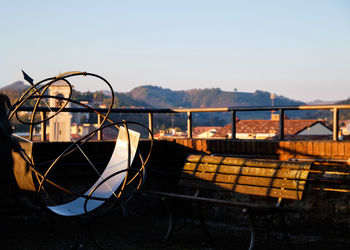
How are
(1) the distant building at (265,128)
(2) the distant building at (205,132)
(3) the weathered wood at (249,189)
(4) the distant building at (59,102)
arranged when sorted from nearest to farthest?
(3) the weathered wood at (249,189) → (4) the distant building at (59,102) → (1) the distant building at (265,128) → (2) the distant building at (205,132)

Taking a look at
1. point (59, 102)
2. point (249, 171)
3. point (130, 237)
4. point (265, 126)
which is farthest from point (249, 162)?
point (265, 126)

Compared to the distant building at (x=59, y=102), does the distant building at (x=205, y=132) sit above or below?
below

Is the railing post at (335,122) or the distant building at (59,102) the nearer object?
the railing post at (335,122)

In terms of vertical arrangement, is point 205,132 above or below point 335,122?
below

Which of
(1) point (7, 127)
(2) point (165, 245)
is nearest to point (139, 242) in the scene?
(2) point (165, 245)

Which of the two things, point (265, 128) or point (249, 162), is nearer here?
point (249, 162)

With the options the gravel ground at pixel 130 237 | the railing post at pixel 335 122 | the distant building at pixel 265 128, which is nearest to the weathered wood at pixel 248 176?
the gravel ground at pixel 130 237

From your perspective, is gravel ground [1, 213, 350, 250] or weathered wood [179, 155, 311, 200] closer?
weathered wood [179, 155, 311, 200]

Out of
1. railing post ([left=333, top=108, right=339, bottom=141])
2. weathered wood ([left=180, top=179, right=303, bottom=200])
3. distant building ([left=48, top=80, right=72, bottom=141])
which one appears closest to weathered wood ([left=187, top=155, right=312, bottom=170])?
weathered wood ([left=180, top=179, right=303, bottom=200])

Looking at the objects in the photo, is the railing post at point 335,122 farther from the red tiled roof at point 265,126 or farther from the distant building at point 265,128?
the red tiled roof at point 265,126

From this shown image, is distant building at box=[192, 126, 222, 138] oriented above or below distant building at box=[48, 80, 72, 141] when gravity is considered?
below

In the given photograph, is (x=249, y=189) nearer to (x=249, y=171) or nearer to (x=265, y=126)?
(x=249, y=171)

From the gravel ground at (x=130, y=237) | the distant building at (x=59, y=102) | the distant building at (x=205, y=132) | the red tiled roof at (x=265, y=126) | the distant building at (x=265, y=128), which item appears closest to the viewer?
the gravel ground at (x=130, y=237)

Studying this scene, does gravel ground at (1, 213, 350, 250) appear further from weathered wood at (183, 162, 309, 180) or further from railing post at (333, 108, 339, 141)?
railing post at (333, 108, 339, 141)
